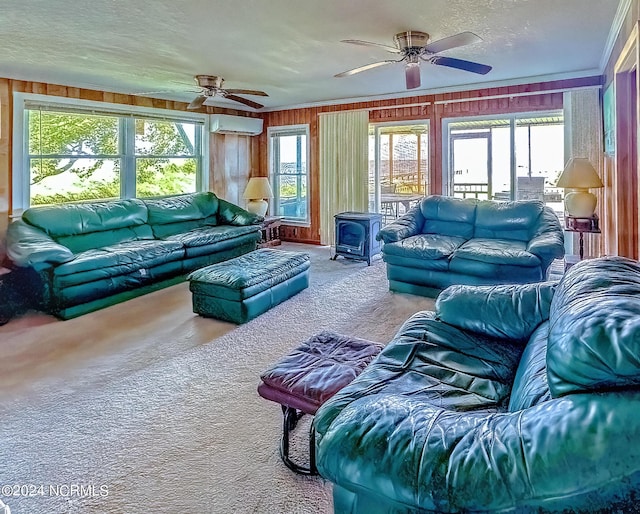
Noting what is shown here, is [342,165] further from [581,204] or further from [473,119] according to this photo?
[581,204]

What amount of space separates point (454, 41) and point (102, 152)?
4.53 m

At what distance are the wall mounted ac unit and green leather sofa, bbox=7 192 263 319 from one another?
117 cm

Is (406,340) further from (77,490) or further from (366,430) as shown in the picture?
(77,490)

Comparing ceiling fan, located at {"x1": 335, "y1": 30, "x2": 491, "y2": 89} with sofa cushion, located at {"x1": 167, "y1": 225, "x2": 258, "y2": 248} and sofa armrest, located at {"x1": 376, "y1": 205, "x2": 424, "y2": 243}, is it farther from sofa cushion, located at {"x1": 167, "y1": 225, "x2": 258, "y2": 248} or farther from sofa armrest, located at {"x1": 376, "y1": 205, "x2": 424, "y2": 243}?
sofa cushion, located at {"x1": 167, "y1": 225, "x2": 258, "y2": 248}

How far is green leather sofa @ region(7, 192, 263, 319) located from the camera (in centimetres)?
405

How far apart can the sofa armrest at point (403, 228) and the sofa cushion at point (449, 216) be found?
3.2 inches

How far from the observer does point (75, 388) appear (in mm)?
2744

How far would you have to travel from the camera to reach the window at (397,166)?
21.9 feet

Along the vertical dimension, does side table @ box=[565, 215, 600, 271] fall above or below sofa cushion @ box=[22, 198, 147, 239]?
below

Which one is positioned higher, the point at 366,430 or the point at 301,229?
the point at 301,229

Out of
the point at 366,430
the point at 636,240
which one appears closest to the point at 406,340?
the point at 366,430

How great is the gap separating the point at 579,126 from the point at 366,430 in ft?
17.3

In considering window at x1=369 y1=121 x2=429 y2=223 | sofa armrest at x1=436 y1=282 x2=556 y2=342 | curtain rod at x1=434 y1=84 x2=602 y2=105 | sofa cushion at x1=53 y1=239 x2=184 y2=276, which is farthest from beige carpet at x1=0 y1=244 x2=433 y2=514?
curtain rod at x1=434 y1=84 x2=602 y2=105

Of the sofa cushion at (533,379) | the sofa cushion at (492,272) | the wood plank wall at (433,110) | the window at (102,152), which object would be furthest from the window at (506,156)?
the sofa cushion at (533,379)
